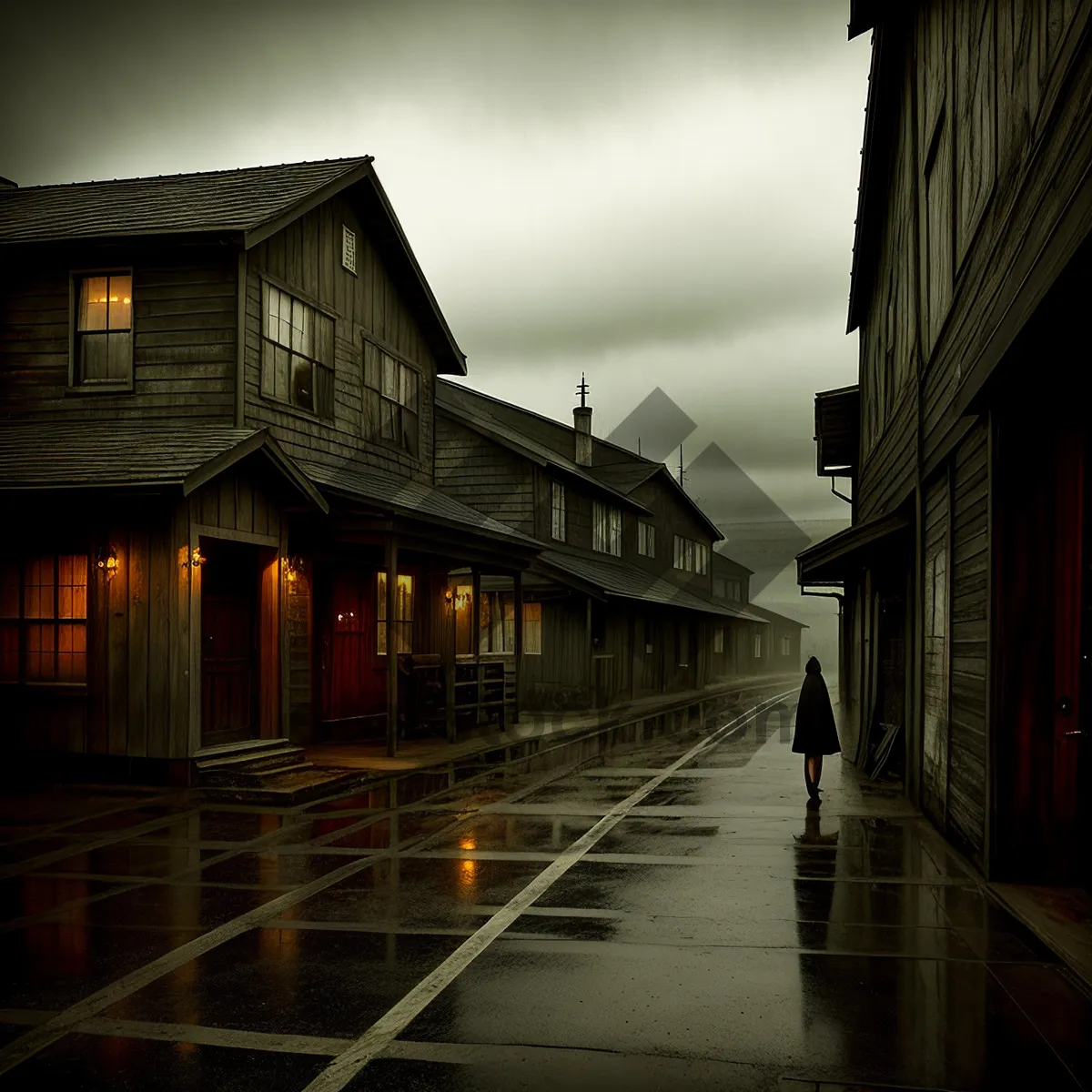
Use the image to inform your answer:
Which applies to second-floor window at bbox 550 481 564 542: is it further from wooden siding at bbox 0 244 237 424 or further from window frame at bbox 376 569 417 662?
wooden siding at bbox 0 244 237 424

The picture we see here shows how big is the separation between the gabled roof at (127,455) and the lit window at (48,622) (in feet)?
4.11

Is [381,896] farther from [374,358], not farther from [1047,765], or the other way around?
[374,358]

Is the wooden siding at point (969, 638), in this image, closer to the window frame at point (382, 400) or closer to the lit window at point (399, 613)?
the lit window at point (399, 613)

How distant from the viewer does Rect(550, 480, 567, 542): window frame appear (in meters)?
30.9

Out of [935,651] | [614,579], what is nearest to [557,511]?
[614,579]

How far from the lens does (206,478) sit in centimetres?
1264

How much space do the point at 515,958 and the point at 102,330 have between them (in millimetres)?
12333

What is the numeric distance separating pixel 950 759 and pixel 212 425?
10298 millimetres

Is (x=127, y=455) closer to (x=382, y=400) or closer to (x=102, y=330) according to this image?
(x=102, y=330)

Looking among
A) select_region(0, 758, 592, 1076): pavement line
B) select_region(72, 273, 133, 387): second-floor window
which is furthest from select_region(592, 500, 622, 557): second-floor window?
select_region(0, 758, 592, 1076): pavement line

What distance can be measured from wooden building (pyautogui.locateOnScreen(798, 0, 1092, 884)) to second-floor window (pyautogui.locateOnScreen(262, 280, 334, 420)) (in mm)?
8734

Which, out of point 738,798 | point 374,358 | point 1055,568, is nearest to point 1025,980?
point 1055,568

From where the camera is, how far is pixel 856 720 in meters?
22.8

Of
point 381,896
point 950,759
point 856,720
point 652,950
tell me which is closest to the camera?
point 652,950
